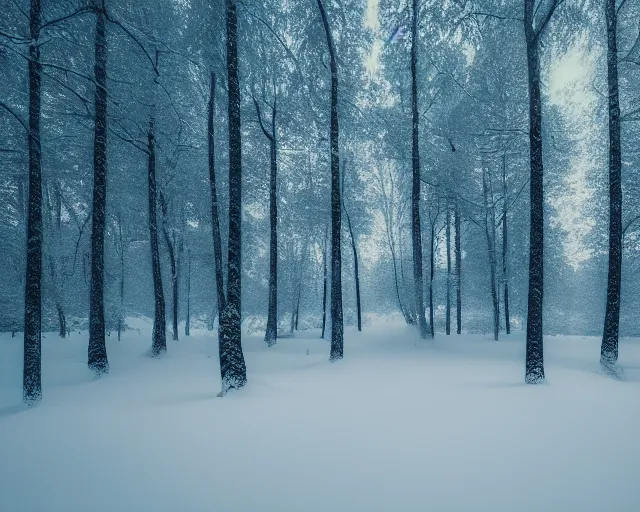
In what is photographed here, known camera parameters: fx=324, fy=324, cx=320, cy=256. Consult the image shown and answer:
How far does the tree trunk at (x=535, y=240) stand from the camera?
6.95m

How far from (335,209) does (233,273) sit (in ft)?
16.5

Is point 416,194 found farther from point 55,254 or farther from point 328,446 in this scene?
point 55,254

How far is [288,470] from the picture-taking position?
3.29m

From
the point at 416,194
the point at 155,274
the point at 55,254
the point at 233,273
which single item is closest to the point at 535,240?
the point at 233,273

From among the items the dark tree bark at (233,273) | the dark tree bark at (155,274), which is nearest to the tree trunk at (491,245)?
the dark tree bark at (233,273)

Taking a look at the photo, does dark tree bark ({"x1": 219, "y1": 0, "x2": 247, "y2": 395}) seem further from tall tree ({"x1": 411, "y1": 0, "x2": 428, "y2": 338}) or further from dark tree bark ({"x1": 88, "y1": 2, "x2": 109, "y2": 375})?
tall tree ({"x1": 411, "y1": 0, "x2": 428, "y2": 338})

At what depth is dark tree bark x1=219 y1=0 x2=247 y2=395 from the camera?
6.60 m

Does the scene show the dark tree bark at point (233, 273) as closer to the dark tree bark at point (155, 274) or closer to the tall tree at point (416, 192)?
the dark tree bark at point (155, 274)

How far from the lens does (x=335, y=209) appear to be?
10828 mm

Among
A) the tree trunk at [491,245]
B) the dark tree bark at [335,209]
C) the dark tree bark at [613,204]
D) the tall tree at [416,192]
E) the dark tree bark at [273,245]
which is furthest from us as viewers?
the tree trunk at [491,245]

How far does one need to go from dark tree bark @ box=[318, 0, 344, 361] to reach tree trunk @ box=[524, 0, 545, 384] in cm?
541

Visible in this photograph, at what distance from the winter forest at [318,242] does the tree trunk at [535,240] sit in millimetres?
49

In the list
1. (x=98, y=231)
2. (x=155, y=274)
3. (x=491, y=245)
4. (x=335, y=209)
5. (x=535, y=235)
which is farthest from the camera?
(x=491, y=245)

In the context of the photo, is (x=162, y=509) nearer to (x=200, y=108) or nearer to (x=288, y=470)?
(x=288, y=470)
